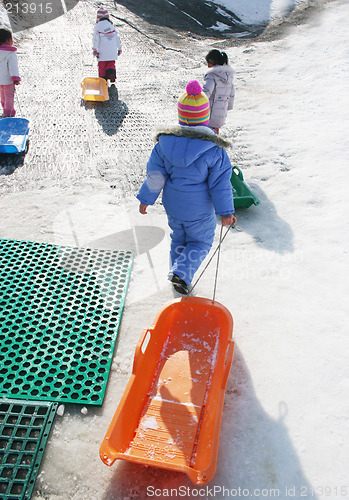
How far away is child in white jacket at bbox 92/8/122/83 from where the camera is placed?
6852 mm

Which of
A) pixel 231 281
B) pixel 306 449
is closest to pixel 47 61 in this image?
pixel 231 281

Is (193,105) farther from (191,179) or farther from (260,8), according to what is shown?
(260,8)

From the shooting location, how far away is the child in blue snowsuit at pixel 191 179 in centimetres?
261

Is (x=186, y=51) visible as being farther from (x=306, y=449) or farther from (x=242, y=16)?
(x=306, y=449)

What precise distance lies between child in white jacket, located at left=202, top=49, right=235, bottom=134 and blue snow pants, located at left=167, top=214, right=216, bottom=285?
7.10ft


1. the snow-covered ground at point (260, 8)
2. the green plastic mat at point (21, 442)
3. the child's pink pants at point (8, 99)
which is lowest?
the green plastic mat at point (21, 442)

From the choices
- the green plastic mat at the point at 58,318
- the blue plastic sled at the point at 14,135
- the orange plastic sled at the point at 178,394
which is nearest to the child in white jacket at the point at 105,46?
the blue plastic sled at the point at 14,135

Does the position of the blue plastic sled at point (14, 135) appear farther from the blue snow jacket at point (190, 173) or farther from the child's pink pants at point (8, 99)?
the blue snow jacket at point (190, 173)

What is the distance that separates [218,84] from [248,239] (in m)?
1.85

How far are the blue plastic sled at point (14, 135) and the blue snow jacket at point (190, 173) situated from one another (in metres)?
2.83

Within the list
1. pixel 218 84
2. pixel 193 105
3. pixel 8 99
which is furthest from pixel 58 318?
pixel 8 99

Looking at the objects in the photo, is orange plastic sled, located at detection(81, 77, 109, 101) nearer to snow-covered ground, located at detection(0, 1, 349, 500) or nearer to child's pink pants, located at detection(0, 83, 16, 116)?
snow-covered ground, located at detection(0, 1, 349, 500)

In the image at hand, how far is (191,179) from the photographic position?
2721 mm

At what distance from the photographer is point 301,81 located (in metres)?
7.18
